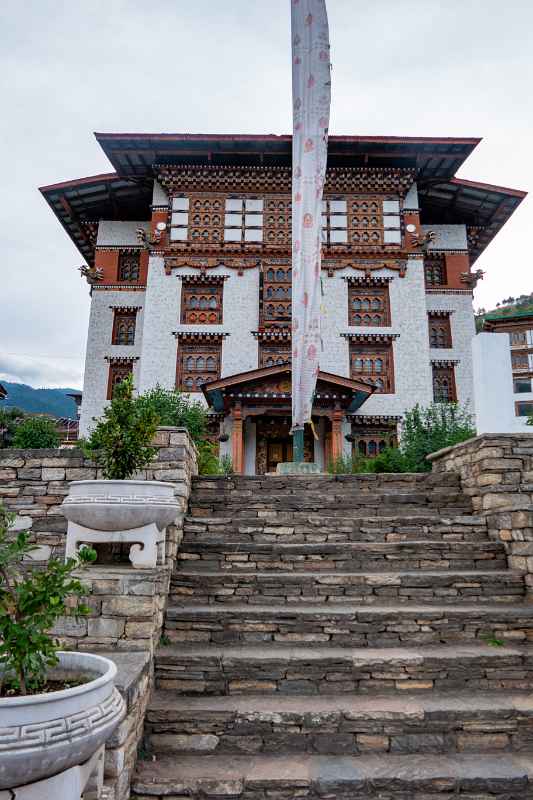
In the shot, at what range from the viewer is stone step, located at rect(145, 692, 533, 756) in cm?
397

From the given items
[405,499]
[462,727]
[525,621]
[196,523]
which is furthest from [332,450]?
[462,727]

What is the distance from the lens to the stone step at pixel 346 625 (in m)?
5.01

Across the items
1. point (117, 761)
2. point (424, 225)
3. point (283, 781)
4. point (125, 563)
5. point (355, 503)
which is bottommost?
point (283, 781)

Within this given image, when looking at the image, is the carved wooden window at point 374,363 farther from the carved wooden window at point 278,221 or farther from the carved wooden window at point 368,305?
the carved wooden window at point 278,221

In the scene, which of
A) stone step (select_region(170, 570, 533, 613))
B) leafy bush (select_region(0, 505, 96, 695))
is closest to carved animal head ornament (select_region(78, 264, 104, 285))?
stone step (select_region(170, 570, 533, 613))

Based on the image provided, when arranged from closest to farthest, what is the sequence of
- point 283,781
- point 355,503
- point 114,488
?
point 283,781 → point 114,488 → point 355,503

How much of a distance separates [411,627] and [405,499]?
254 cm

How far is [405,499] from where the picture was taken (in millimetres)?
7465

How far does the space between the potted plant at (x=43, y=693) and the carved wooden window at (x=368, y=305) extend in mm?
19042

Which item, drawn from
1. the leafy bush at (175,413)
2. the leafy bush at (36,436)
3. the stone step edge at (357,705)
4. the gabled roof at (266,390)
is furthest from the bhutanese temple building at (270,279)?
the stone step edge at (357,705)

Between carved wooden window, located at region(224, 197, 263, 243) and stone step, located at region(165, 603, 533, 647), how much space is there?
18.0 m

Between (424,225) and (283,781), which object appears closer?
(283,781)

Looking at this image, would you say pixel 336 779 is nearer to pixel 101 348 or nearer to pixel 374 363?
pixel 374 363

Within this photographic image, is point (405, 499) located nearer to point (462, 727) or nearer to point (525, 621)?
point (525, 621)
